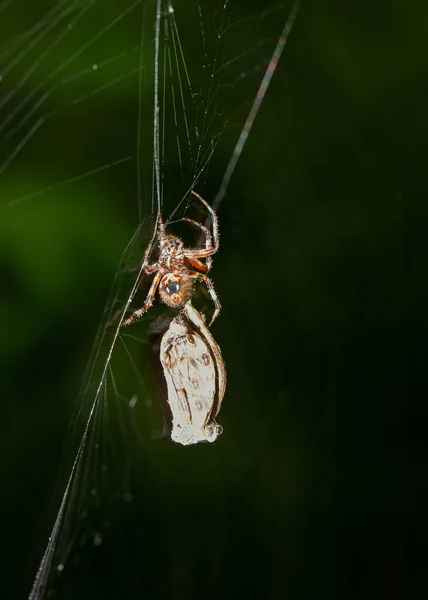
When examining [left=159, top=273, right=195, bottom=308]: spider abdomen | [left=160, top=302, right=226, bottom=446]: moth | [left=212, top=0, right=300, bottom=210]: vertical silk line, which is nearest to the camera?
[left=160, top=302, right=226, bottom=446]: moth

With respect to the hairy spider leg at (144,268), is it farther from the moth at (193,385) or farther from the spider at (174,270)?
the moth at (193,385)

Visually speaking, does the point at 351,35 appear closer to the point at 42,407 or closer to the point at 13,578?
the point at 42,407

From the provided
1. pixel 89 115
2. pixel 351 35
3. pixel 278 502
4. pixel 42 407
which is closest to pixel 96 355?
pixel 42 407

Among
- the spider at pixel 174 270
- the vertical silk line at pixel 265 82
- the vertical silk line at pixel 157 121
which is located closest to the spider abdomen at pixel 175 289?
the spider at pixel 174 270

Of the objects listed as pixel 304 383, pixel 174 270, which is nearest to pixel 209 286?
pixel 174 270

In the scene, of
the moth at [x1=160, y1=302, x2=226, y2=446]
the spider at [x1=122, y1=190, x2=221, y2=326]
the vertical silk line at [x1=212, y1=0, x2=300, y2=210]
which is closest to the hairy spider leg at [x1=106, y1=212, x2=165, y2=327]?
the spider at [x1=122, y1=190, x2=221, y2=326]

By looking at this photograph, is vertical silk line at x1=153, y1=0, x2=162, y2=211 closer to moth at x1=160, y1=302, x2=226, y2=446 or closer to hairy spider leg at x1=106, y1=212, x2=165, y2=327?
hairy spider leg at x1=106, y1=212, x2=165, y2=327

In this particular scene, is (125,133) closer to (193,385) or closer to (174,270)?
(174,270)

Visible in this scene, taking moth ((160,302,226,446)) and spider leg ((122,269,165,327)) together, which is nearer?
moth ((160,302,226,446))
